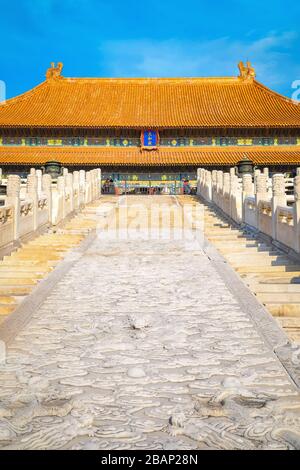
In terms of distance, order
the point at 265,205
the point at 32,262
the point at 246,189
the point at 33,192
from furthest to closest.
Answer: the point at 246,189 → the point at 33,192 → the point at 265,205 → the point at 32,262

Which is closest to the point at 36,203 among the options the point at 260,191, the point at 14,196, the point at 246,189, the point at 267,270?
the point at 14,196

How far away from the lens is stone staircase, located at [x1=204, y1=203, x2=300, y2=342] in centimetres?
527

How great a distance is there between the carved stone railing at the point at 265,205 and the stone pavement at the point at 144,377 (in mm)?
2600

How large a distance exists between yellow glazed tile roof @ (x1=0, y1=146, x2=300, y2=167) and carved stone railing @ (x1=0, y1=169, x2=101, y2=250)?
8.52 m

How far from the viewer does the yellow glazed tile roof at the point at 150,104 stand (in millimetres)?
29656

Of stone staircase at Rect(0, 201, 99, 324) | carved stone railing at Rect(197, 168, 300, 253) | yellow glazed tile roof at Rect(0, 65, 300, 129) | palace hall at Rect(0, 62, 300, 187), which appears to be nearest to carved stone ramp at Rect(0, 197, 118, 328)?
stone staircase at Rect(0, 201, 99, 324)

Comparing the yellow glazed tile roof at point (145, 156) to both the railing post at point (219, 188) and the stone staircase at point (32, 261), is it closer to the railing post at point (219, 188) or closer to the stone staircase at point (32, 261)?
the railing post at point (219, 188)

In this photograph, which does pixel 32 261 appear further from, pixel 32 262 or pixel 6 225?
pixel 6 225

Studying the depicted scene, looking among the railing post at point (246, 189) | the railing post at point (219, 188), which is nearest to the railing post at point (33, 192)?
the railing post at point (246, 189)

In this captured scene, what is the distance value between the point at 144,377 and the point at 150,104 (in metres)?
31.2

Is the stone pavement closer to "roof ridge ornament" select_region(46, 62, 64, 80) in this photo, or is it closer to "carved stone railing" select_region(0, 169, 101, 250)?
"carved stone railing" select_region(0, 169, 101, 250)

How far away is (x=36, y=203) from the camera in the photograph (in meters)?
11.4
